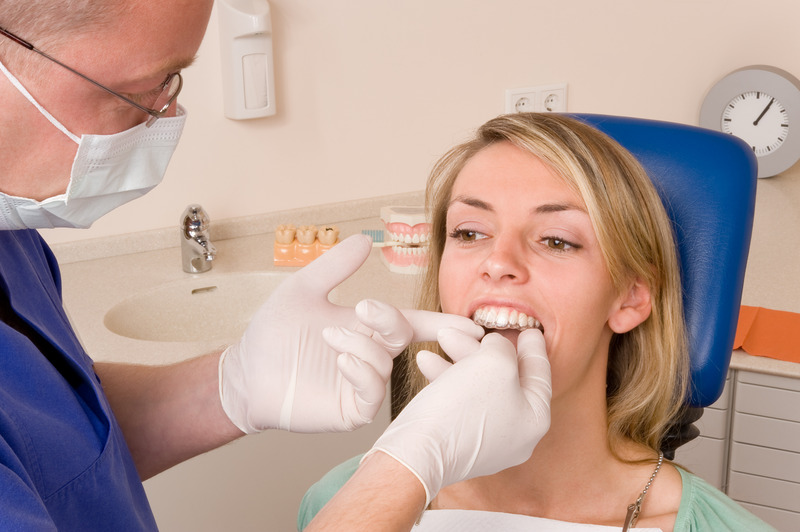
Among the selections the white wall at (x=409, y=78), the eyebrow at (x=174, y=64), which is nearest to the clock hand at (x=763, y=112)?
the white wall at (x=409, y=78)

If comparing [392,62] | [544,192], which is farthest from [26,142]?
[392,62]

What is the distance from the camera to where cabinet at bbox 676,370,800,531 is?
6.63 ft

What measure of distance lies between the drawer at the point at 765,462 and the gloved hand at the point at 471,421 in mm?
1111

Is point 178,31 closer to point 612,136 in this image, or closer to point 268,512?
point 612,136

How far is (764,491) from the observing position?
211cm

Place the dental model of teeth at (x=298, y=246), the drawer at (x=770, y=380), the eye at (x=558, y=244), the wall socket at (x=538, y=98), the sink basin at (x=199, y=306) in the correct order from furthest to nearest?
the wall socket at (x=538, y=98)
the dental model of teeth at (x=298, y=246)
the sink basin at (x=199, y=306)
the drawer at (x=770, y=380)
the eye at (x=558, y=244)

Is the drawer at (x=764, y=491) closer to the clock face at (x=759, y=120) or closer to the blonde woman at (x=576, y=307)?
the blonde woman at (x=576, y=307)

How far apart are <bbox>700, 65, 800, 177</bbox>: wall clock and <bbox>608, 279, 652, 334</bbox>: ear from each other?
174cm

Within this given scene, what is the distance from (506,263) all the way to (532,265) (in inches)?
2.1

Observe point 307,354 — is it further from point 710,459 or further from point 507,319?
point 710,459

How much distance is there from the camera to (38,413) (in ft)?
3.52

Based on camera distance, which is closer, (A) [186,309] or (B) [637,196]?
(B) [637,196]

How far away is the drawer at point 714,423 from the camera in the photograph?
2.12 metres

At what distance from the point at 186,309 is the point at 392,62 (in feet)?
3.19
